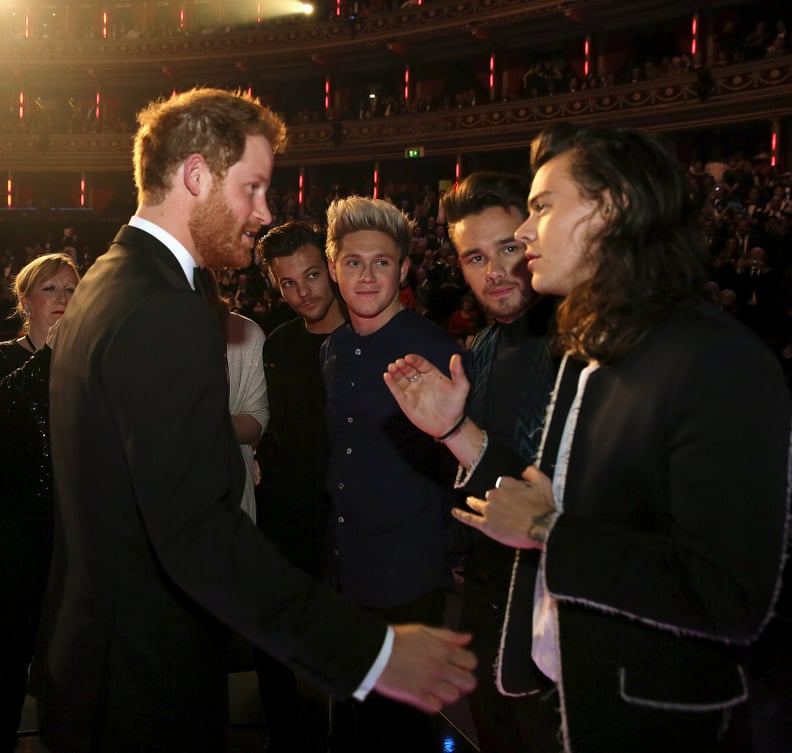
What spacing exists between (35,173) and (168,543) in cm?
2763

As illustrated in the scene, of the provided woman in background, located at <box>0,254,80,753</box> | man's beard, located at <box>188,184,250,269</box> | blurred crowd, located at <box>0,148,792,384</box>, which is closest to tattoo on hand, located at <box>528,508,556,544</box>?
man's beard, located at <box>188,184,250,269</box>

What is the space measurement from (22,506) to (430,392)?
1.52m

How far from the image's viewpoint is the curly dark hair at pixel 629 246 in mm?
1481

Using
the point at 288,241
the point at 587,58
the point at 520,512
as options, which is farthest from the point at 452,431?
the point at 587,58

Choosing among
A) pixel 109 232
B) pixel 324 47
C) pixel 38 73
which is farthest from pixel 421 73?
pixel 38 73

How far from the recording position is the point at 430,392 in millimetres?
1971

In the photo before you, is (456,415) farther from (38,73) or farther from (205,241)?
(38,73)

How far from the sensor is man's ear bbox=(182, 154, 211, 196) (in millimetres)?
1676

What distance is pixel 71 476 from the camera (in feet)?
5.10

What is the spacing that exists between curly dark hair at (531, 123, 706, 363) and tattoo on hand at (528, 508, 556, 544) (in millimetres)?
295

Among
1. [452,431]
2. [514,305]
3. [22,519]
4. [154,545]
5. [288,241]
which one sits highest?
[288,241]

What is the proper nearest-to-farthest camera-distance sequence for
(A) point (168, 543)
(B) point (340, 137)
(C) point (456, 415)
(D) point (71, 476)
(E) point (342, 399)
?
(A) point (168, 543), (D) point (71, 476), (C) point (456, 415), (E) point (342, 399), (B) point (340, 137)

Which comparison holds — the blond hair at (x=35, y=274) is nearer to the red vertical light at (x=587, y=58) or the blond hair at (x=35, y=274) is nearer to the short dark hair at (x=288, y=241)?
the short dark hair at (x=288, y=241)

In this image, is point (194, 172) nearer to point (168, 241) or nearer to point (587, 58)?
point (168, 241)
